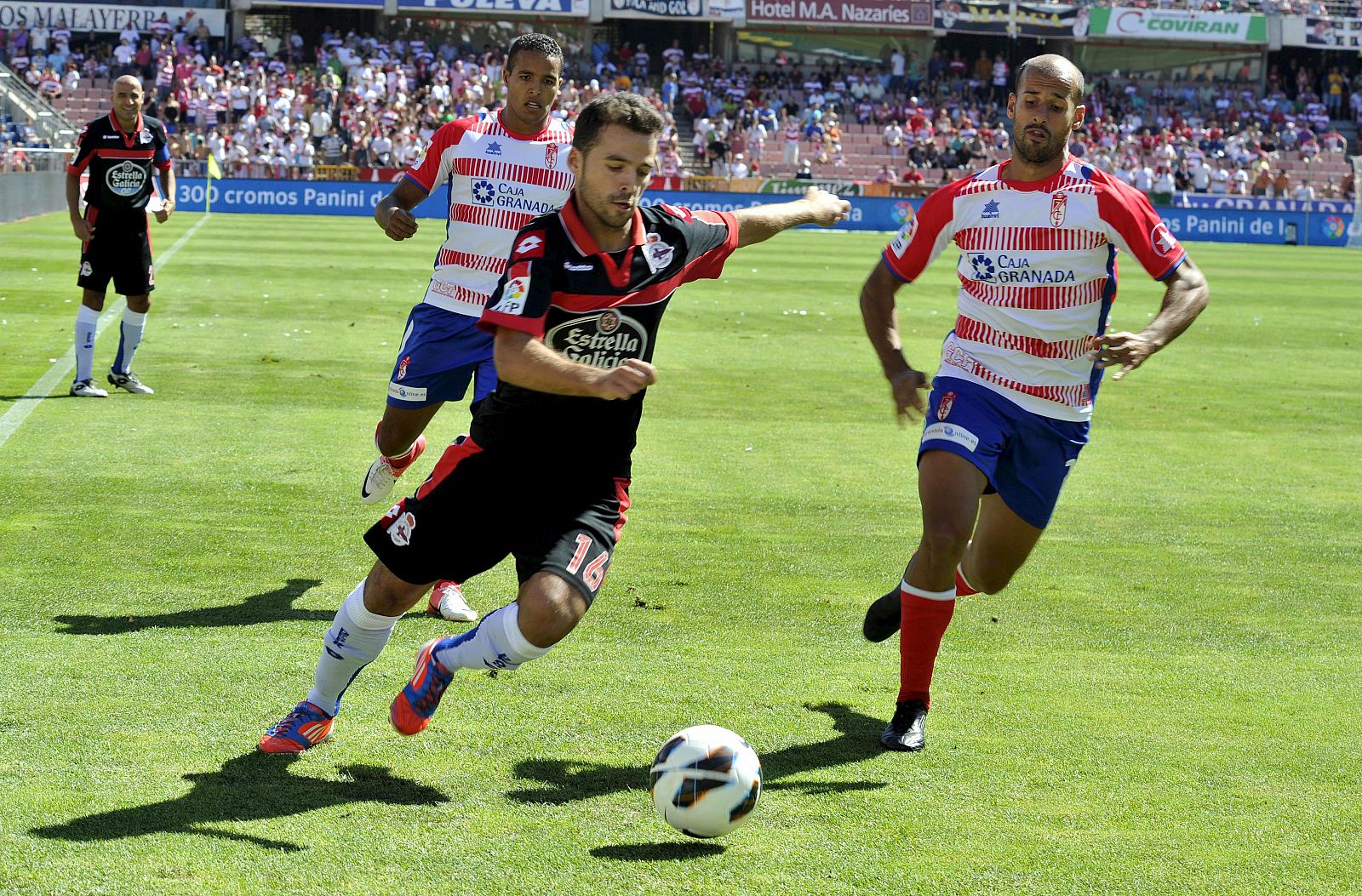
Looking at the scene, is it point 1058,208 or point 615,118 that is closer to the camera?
point 615,118

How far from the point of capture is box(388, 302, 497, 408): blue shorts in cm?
A: 707

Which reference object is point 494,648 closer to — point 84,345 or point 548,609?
point 548,609

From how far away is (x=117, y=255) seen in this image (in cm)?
1189

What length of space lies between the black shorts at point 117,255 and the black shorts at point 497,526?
27.1ft

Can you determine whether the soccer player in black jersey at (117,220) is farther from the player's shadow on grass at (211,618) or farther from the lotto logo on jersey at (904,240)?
the lotto logo on jersey at (904,240)

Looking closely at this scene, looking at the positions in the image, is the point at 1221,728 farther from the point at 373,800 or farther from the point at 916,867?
the point at 373,800

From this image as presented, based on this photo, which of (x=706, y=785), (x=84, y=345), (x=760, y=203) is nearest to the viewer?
(x=706, y=785)

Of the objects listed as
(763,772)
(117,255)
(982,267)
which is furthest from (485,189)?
(117,255)

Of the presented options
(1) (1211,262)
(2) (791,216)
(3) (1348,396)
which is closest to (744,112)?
(1) (1211,262)

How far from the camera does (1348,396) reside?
1423 centimetres

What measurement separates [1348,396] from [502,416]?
39.2 feet

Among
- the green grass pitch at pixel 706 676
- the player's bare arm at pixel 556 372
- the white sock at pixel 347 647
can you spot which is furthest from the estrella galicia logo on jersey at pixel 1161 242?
the white sock at pixel 347 647

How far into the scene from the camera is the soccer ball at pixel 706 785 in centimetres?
407

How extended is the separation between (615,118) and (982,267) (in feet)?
6.16
